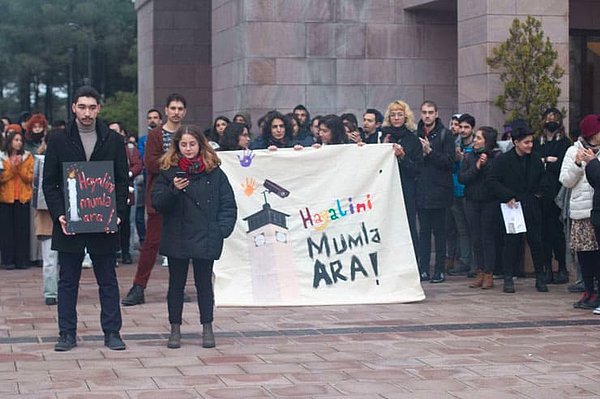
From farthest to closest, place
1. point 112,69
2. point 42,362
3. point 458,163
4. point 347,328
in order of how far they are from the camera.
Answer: point 112,69
point 458,163
point 347,328
point 42,362

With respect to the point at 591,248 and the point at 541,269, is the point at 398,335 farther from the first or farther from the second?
the point at 541,269

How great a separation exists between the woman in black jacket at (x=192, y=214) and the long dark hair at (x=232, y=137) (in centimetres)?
284

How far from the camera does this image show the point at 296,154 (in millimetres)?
12094

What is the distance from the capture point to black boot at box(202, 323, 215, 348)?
31.5 ft

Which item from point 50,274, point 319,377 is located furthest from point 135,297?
point 319,377

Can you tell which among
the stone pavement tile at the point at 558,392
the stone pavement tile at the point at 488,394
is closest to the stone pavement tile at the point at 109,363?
the stone pavement tile at the point at 488,394

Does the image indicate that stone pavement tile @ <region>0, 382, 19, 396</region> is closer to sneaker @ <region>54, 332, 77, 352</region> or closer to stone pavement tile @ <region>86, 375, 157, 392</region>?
stone pavement tile @ <region>86, 375, 157, 392</region>

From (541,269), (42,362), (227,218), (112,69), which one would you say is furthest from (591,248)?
(112,69)

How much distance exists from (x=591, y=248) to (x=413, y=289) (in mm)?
1729

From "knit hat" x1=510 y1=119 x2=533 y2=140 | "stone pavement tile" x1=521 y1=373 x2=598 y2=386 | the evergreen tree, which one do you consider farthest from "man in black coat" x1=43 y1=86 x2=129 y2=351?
the evergreen tree

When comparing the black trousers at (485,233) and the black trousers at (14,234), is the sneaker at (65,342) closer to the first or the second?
the black trousers at (485,233)

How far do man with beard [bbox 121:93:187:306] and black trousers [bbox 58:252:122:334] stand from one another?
80.8 inches

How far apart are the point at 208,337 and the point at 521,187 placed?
15.7 ft

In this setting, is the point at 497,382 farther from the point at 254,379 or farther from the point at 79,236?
the point at 79,236
